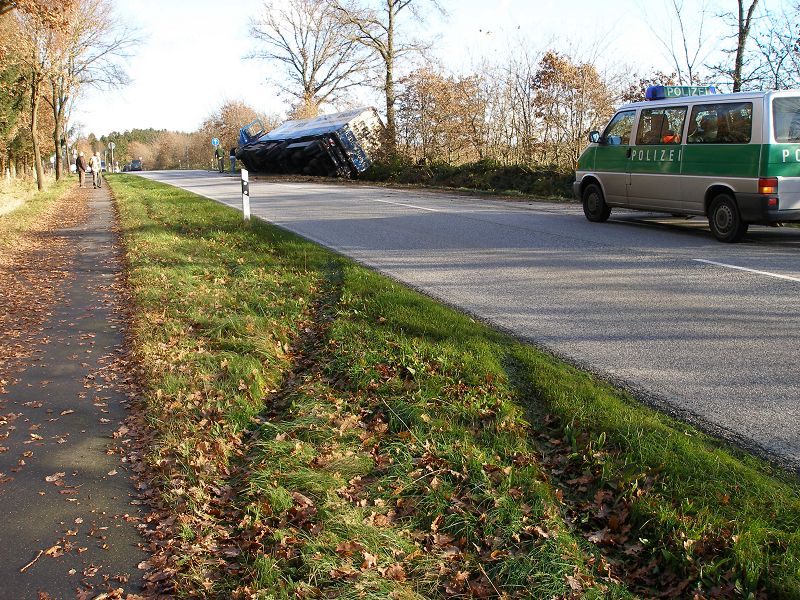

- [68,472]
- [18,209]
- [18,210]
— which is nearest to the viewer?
[68,472]

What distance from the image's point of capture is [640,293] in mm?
7340

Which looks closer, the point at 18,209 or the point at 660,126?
the point at 660,126

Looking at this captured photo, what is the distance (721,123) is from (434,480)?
29.6ft

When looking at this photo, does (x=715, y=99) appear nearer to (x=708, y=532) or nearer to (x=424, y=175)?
(x=708, y=532)

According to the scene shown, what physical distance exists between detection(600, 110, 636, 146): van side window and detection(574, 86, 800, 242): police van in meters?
0.02

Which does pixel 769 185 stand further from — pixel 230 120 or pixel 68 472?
pixel 230 120

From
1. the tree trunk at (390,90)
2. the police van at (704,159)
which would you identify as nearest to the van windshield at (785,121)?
the police van at (704,159)

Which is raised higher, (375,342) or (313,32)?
(313,32)

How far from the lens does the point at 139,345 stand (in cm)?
656

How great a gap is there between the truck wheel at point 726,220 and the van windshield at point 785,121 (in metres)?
1.08

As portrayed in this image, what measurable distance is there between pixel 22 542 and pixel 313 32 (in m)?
57.4

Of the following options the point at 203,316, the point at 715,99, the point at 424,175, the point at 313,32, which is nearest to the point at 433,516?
the point at 203,316

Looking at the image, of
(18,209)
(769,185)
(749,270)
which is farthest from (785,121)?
(18,209)

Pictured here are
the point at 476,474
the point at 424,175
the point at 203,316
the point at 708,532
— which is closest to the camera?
the point at 708,532
